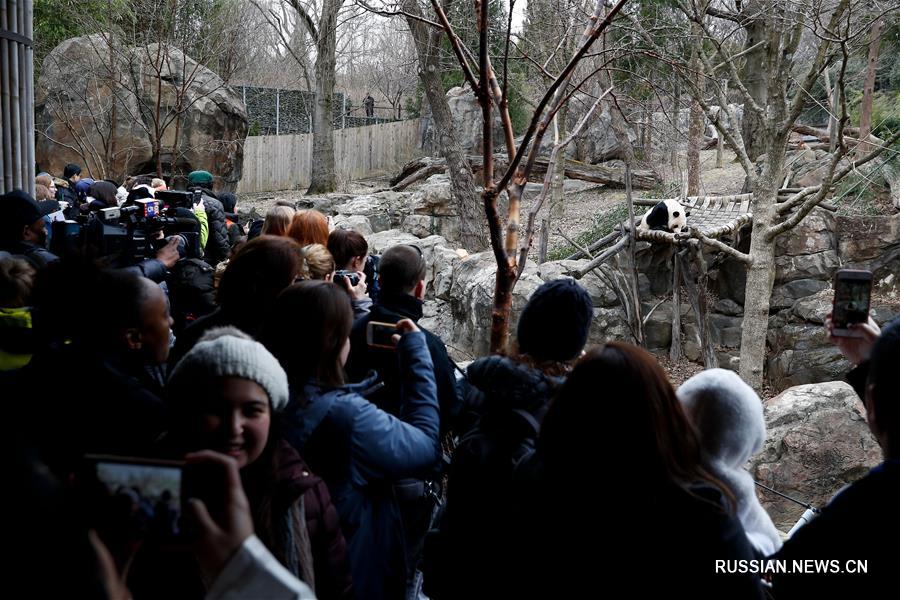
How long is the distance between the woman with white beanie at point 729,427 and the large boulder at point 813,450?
11.7 ft

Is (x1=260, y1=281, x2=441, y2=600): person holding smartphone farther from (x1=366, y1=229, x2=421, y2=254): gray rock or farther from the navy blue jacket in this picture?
(x1=366, y1=229, x2=421, y2=254): gray rock

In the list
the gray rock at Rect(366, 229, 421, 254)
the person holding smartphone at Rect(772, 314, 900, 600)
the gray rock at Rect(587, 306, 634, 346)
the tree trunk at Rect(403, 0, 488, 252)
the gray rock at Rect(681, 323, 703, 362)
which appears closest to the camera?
the person holding smartphone at Rect(772, 314, 900, 600)

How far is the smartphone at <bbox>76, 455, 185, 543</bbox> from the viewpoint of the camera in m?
1.16

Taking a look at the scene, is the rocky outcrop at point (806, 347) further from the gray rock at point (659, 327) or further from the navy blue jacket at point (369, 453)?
the navy blue jacket at point (369, 453)

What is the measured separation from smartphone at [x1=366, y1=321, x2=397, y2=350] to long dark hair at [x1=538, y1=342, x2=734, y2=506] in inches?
42.6

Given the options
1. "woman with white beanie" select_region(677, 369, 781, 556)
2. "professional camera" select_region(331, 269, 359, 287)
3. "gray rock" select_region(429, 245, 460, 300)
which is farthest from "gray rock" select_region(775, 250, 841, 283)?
"woman with white beanie" select_region(677, 369, 781, 556)

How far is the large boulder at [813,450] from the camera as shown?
5.34m

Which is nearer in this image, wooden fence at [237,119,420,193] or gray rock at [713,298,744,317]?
gray rock at [713,298,744,317]

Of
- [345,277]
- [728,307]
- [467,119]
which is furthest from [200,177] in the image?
[467,119]

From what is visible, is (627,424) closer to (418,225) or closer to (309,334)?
(309,334)

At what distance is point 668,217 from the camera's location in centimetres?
1110

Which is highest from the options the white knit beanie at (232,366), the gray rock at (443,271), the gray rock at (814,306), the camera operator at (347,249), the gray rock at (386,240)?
the camera operator at (347,249)

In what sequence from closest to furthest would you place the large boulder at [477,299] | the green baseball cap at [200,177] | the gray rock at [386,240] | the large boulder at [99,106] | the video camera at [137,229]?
the video camera at [137,229], the green baseball cap at [200,177], the large boulder at [477,299], the gray rock at [386,240], the large boulder at [99,106]

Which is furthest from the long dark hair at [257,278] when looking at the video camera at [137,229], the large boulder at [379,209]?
the large boulder at [379,209]
